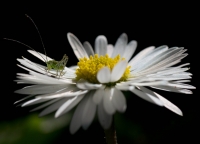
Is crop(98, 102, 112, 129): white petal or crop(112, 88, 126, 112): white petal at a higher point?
crop(112, 88, 126, 112): white petal

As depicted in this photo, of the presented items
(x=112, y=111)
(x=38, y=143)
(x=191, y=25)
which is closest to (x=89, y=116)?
(x=112, y=111)

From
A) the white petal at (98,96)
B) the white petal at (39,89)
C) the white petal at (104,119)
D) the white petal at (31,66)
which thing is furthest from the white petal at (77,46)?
the white petal at (104,119)

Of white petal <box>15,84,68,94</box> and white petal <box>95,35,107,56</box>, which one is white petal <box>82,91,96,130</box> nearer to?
white petal <box>15,84,68,94</box>

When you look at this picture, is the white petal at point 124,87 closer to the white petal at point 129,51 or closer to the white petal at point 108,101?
the white petal at point 108,101

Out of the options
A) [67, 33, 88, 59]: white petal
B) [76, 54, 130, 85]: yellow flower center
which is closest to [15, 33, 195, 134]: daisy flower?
[76, 54, 130, 85]: yellow flower center

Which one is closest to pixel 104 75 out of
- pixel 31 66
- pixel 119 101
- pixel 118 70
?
pixel 118 70

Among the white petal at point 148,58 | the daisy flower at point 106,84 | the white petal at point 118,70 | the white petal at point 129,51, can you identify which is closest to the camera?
the daisy flower at point 106,84

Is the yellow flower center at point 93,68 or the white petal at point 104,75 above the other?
the yellow flower center at point 93,68
